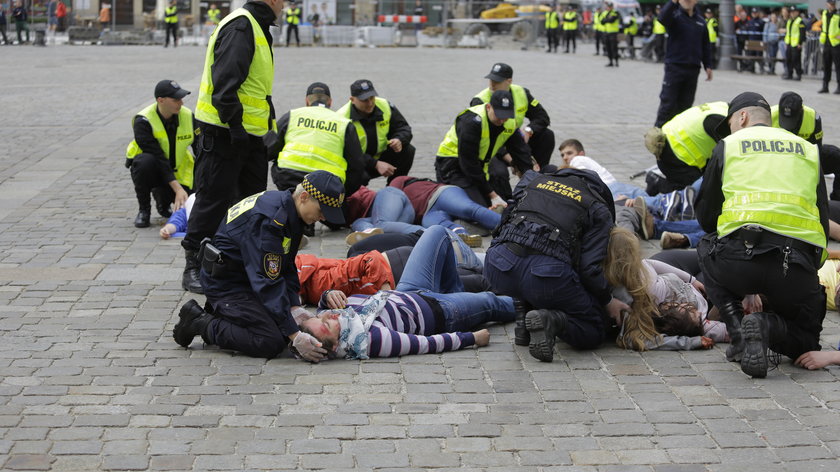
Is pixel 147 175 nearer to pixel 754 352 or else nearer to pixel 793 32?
pixel 754 352

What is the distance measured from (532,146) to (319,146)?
2.92 m

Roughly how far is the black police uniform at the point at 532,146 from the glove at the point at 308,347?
3.94 m

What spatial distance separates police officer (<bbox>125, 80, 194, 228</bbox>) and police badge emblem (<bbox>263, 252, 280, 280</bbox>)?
3425 millimetres

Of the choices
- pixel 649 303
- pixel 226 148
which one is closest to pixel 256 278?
pixel 226 148

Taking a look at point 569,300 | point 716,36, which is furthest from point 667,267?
point 716,36

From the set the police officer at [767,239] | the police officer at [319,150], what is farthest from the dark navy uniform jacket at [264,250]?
the police officer at [319,150]

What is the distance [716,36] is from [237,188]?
22.4m

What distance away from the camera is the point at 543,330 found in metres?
5.32

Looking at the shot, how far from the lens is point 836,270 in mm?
6398

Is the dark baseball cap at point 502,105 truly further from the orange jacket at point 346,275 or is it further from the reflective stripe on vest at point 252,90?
the orange jacket at point 346,275

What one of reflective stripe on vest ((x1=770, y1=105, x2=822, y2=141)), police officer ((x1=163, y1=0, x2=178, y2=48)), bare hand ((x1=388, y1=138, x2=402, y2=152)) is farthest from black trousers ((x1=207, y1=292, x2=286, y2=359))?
police officer ((x1=163, y1=0, x2=178, y2=48))

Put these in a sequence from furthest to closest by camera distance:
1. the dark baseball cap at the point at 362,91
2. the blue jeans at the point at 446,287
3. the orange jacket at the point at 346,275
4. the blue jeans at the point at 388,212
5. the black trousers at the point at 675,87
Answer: the black trousers at the point at 675,87 → the dark baseball cap at the point at 362,91 → the blue jeans at the point at 388,212 → the orange jacket at the point at 346,275 → the blue jeans at the point at 446,287

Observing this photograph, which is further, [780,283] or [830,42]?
[830,42]

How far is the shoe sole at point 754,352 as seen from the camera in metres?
5.07
